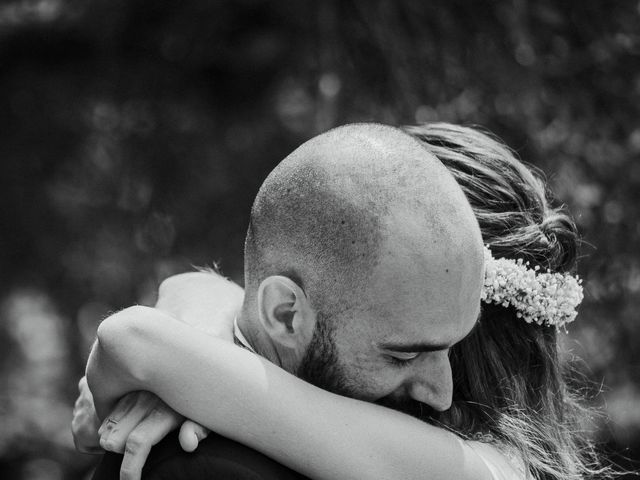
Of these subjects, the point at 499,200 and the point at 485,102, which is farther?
the point at 485,102

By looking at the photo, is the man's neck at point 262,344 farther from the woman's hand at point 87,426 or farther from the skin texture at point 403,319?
the woman's hand at point 87,426

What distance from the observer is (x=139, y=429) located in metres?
1.81

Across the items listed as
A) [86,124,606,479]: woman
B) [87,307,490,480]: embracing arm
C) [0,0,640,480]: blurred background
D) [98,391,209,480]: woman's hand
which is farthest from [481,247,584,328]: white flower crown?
[0,0,640,480]: blurred background

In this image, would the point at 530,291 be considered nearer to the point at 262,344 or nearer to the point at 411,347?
the point at 411,347

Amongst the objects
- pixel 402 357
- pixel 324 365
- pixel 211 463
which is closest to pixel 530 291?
pixel 402 357

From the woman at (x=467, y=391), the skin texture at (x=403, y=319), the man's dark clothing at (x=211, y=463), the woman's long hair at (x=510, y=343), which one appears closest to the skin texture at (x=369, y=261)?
the skin texture at (x=403, y=319)

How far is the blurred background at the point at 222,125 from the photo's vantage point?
449cm

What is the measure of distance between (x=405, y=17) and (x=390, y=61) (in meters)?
0.24

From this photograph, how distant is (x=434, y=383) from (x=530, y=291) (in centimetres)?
55

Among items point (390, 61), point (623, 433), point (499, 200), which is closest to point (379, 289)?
point (499, 200)

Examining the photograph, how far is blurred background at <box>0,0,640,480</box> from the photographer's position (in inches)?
177

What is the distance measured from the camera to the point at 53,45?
4695 mm

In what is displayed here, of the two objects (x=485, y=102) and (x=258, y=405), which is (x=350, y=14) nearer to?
(x=485, y=102)

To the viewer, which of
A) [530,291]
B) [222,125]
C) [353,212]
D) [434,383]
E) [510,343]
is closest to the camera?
[353,212]
